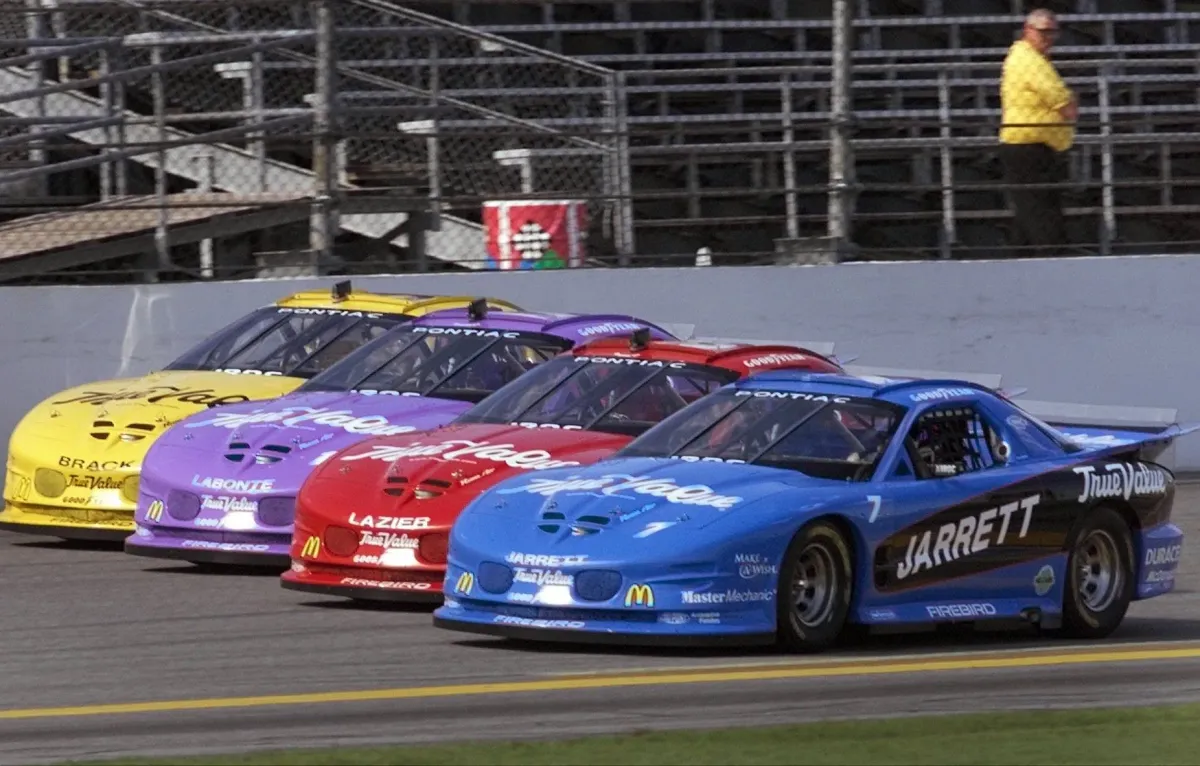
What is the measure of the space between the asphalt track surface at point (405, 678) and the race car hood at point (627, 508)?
43 cm

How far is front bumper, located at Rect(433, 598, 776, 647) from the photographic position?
8.94m

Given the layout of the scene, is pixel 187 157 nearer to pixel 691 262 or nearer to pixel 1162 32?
pixel 691 262

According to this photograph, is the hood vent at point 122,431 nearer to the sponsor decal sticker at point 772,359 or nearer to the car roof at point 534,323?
the car roof at point 534,323

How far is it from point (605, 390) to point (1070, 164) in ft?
20.1

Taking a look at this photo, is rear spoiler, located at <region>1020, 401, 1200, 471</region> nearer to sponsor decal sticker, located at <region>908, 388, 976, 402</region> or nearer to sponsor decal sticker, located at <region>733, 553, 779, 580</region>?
sponsor decal sticker, located at <region>908, 388, 976, 402</region>

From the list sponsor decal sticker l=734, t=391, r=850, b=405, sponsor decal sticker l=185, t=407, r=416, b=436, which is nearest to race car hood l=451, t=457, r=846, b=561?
sponsor decal sticker l=734, t=391, r=850, b=405

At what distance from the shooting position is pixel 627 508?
363 inches

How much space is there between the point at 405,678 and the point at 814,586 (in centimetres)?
170

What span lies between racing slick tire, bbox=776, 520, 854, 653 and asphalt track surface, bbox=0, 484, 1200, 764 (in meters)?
0.14

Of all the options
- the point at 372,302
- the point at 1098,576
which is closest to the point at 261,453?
the point at 372,302

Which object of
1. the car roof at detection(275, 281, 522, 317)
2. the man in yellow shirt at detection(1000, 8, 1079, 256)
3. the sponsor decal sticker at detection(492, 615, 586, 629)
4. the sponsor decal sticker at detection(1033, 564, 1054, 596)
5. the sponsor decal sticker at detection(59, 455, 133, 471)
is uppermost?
the man in yellow shirt at detection(1000, 8, 1079, 256)

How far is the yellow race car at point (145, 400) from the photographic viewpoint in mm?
12508

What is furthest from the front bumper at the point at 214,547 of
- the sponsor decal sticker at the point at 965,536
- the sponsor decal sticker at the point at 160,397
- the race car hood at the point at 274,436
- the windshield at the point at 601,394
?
the sponsor decal sticker at the point at 965,536

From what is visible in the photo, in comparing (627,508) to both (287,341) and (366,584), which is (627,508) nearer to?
(366,584)
